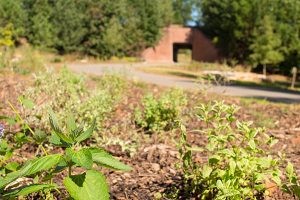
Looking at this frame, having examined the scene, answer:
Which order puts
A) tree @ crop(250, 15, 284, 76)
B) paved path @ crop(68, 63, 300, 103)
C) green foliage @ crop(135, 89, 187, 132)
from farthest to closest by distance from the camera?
1. tree @ crop(250, 15, 284, 76)
2. paved path @ crop(68, 63, 300, 103)
3. green foliage @ crop(135, 89, 187, 132)

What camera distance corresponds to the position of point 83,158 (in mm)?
1806

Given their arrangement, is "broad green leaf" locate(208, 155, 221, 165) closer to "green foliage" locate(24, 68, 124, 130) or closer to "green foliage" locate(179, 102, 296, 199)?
"green foliage" locate(179, 102, 296, 199)

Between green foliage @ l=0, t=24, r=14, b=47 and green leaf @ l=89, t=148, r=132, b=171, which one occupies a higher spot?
green foliage @ l=0, t=24, r=14, b=47

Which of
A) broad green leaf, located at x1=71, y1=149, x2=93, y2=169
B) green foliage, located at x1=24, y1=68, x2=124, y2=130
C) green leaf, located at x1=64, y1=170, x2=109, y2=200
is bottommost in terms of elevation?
green foliage, located at x1=24, y1=68, x2=124, y2=130

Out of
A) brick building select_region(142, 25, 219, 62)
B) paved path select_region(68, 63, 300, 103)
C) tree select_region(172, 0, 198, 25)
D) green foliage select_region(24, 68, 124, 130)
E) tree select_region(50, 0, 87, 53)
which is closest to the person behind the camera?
green foliage select_region(24, 68, 124, 130)

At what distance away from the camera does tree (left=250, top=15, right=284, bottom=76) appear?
125ft

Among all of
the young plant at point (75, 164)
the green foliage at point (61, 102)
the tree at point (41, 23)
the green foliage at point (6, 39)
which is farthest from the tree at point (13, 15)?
the young plant at point (75, 164)

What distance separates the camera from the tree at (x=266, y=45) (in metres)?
38.2

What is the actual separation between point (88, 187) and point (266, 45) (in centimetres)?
3820

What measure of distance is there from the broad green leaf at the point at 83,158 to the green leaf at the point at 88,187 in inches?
6.3

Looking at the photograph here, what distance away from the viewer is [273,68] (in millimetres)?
40500

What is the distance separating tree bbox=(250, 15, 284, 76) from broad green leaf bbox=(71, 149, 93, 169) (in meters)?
37.7

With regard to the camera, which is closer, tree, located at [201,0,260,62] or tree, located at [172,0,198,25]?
tree, located at [201,0,260,62]

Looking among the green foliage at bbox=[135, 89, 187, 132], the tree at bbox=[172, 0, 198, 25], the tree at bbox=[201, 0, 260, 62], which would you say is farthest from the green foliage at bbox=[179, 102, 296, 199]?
the tree at bbox=[172, 0, 198, 25]
